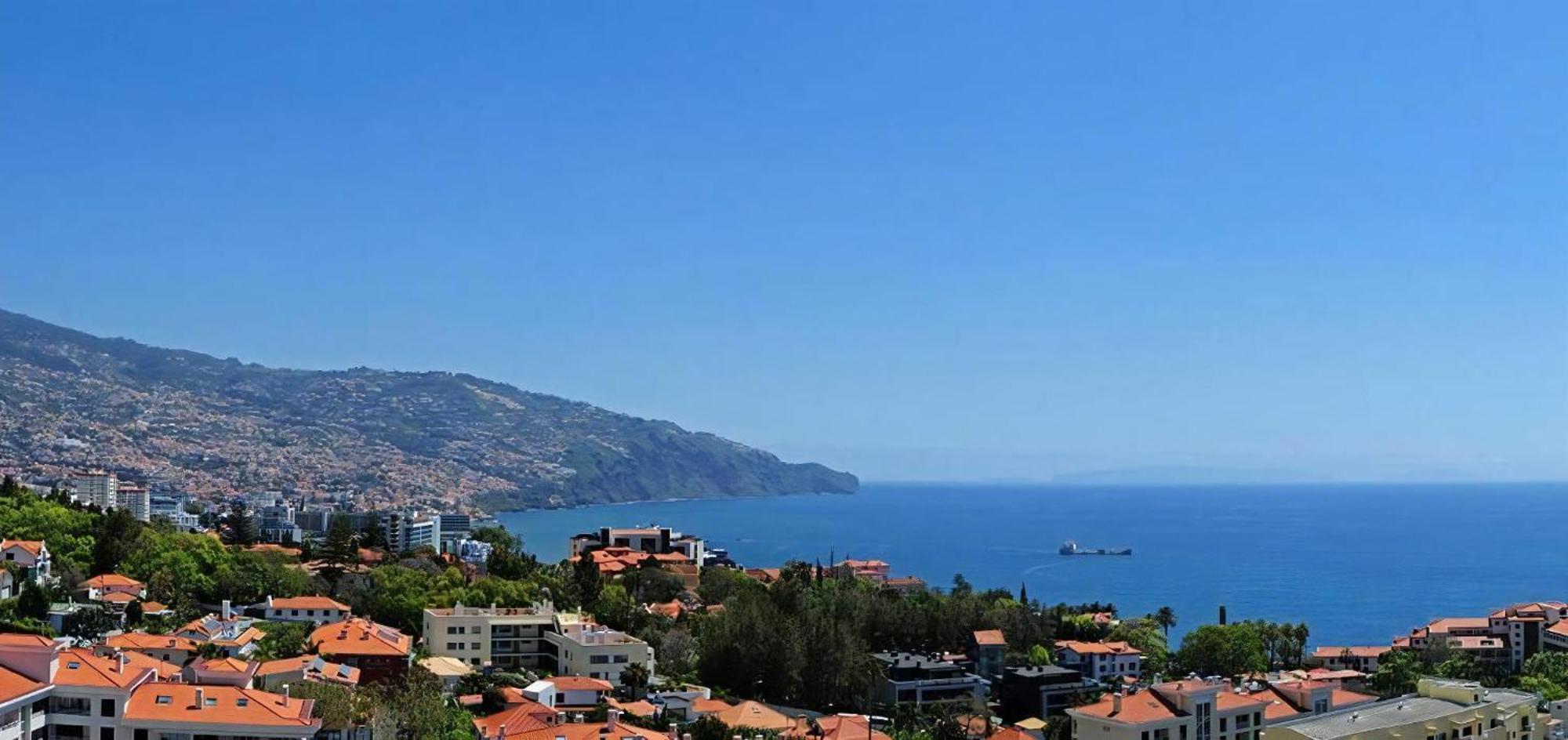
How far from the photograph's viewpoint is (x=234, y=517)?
6994 cm

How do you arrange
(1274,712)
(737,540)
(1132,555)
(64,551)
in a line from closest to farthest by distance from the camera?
(1274,712)
(64,551)
(1132,555)
(737,540)

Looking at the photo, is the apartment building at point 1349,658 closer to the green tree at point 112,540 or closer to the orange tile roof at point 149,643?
the orange tile roof at point 149,643

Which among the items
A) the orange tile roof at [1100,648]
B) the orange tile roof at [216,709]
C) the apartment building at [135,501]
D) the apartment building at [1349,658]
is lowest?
the apartment building at [1349,658]

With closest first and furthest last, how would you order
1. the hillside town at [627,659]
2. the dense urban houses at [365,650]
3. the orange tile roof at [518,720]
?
the hillside town at [627,659]
the orange tile roof at [518,720]
the dense urban houses at [365,650]

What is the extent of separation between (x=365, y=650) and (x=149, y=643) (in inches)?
177

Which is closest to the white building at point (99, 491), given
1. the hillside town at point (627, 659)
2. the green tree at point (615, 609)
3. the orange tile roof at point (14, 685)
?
the hillside town at point (627, 659)

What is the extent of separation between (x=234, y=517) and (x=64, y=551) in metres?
27.2

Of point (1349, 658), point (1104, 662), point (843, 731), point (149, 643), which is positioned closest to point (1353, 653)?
point (1349, 658)

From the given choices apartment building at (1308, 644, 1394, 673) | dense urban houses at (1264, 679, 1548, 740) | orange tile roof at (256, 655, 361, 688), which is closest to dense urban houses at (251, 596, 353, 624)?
orange tile roof at (256, 655, 361, 688)

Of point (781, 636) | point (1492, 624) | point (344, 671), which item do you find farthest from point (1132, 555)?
point (344, 671)

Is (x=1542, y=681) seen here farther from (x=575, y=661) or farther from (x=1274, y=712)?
(x=575, y=661)

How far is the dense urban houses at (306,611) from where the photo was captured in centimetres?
3922

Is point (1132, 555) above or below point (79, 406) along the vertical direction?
below

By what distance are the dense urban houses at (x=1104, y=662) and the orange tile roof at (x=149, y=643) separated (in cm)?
2400
